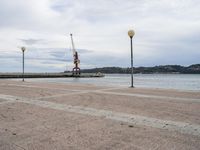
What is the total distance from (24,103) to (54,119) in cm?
315

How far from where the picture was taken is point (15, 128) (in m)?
5.72

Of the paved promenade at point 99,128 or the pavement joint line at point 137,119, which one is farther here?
the pavement joint line at point 137,119

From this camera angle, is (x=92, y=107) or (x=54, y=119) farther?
(x=92, y=107)

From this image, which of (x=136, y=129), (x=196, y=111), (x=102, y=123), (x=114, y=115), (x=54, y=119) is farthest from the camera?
(x=196, y=111)

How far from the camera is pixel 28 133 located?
5293 mm

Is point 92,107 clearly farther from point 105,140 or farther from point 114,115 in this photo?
point 105,140

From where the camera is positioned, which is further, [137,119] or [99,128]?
[137,119]

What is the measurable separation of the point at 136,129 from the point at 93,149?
1476 millimetres

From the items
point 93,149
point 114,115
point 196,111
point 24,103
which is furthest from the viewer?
point 24,103

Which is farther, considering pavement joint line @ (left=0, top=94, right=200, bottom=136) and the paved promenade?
pavement joint line @ (left=0, top=94, right=200, bottom=136)

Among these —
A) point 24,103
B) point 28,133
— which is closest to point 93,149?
point 28,133

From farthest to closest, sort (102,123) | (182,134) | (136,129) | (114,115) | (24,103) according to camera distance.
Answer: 1. (24,103)
2. (114,115)
3. (102,123)
4. (136,129)
5. (182,134)

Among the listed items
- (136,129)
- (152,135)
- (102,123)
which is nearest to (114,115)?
(102,123)

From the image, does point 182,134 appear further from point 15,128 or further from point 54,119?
point 15,128
